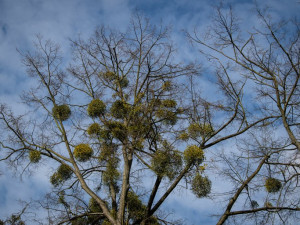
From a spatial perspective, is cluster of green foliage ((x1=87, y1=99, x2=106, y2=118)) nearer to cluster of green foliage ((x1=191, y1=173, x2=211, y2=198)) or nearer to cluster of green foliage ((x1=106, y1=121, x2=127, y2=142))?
cluster of green foliage ((x1=106, y1=121, x2=127, y2=142))

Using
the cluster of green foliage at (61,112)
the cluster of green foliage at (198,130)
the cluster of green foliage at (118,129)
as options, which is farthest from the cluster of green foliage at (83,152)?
the cluster of green foliage at (198,130)

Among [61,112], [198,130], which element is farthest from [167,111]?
[61,112]

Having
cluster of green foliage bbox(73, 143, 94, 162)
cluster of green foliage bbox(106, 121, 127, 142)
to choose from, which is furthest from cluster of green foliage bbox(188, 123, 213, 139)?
cluster of green foliage bbox(73, 143, 94, 162)

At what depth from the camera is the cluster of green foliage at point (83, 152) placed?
854 centimetres

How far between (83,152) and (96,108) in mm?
1447

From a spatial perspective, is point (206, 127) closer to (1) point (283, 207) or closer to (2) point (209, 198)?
(2) point (209, 198)

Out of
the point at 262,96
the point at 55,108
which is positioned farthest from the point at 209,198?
the point at 55,108

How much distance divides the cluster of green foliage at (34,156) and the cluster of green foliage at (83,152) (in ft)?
3.55

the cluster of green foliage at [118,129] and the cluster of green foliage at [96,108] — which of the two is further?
the cluster of green foliage at [96,108]

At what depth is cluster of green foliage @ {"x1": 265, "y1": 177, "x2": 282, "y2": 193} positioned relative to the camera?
25.6 feet

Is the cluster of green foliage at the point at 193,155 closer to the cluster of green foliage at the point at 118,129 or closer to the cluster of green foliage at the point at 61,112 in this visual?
the cluster of green foliage at the point at 118,129

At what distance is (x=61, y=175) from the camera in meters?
9.12

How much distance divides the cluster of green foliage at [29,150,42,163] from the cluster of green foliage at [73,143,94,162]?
3.55 ft

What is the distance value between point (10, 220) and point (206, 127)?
6.11 m
